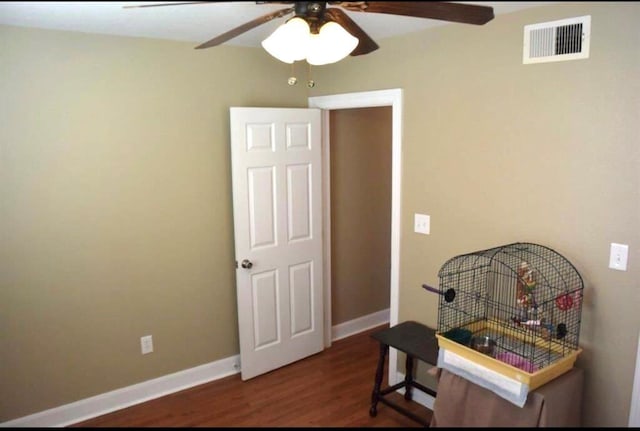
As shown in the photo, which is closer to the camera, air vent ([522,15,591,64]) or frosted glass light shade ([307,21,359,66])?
frosted glass light shade ([307,21,359,66])

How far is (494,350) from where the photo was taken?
2139mm

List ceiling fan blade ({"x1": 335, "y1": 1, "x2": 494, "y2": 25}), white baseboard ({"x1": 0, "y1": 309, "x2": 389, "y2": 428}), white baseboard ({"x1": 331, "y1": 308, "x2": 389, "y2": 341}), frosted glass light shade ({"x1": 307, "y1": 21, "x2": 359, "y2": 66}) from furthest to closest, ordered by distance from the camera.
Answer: white baseboard ({"x1": 331, "y1": 308, "x2": 389, "y2": 341})
white baseboard ({"x1": 0, "y1": 309, "x2": 389, "y2": 428})
frosted glass light shade ({"x1": 307, "y1": 21, "x2": 359, "y2": 66})
ceiling fan blade ({"x1": 335, "y1": 1, "x2": 494, "y2": 25})

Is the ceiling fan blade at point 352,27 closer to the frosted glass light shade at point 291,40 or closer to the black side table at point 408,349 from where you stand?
the frosted glass light shade at point 291,40

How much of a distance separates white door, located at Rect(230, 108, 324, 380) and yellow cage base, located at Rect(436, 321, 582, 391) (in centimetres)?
144

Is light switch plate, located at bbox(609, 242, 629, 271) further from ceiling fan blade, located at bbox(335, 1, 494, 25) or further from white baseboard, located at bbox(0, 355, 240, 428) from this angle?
white baseboard, located at bbox(0, 355, 240, 428)

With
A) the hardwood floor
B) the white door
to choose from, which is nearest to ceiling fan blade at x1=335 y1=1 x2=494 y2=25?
the white door

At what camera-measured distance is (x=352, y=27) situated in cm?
182

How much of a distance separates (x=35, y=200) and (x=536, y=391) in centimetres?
266

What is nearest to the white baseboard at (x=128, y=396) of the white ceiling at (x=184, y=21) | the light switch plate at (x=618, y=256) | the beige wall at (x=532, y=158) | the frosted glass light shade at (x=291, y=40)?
Result: the beige wall at (x=532, y=158)

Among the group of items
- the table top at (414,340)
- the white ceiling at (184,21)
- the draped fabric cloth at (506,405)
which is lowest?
the table top at (414,340)

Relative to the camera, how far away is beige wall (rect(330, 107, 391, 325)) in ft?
12.6

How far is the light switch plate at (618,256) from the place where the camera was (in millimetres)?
1980

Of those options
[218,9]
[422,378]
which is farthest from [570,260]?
[218,9]

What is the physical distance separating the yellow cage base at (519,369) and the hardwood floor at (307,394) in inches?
20.6
